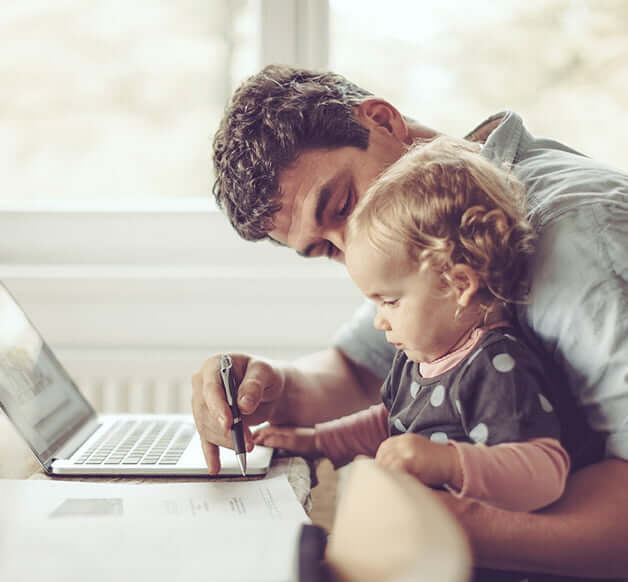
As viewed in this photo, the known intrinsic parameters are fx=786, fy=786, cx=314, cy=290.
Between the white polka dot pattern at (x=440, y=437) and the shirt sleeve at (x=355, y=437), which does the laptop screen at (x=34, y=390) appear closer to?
the shirt sleeve at (x=355, y=437)

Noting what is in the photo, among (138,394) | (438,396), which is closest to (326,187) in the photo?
(438,396)

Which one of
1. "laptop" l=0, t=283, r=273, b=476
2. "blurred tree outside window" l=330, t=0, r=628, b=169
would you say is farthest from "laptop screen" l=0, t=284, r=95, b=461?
"blurred tree outside window" l=330, t=0, r=628, b=169

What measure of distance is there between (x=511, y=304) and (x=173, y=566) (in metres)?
0.47

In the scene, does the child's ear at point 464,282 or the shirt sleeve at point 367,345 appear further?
the shirt sleeve at point 367,345

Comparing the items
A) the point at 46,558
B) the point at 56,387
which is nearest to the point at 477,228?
the point at 46,558

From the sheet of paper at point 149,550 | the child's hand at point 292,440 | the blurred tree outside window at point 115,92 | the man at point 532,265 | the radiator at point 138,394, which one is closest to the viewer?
the sheet of paper at point 149,550

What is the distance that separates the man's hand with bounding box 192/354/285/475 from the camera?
1017 millimetres

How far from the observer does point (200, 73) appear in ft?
6.59

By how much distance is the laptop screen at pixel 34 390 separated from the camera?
1048mm

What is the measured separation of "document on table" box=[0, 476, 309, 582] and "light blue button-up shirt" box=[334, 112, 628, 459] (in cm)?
32

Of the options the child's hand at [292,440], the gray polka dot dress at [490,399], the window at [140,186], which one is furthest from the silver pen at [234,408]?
the window at [140,186]

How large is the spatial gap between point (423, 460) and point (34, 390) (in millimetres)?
676

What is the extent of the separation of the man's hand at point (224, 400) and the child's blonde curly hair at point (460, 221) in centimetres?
31

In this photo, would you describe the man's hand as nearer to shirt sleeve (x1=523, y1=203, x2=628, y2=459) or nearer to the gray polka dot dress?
the gray polka dot dress
